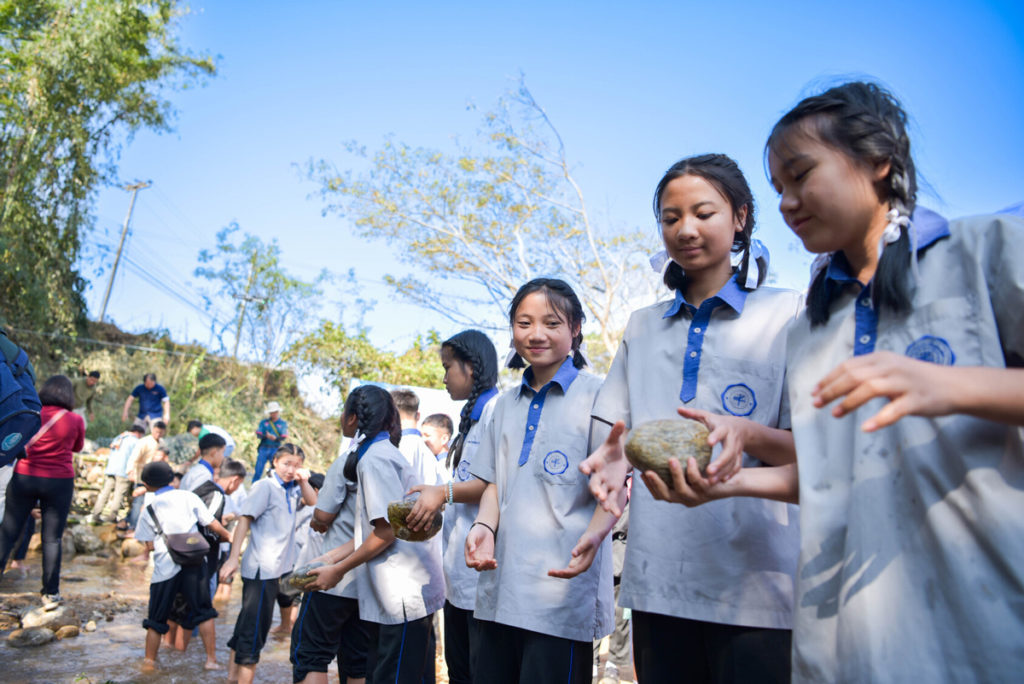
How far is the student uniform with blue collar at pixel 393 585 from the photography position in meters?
3.22

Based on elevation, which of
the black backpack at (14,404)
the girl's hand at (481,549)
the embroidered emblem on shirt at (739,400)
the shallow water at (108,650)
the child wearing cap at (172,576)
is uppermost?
the embroidered emblem on shirt at (739,400)

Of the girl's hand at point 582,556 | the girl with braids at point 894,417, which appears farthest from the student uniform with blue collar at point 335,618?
the girl with braids at point 894,417

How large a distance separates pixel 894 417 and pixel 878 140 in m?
0.58

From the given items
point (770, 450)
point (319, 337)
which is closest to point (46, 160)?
point (319, 337)

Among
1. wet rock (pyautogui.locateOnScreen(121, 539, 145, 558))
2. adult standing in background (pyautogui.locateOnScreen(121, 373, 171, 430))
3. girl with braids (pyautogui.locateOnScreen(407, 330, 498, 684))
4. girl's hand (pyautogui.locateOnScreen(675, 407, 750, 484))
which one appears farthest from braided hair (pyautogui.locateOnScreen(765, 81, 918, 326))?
adult standing in background (pyautogui.locateOnScreen(121, 373, 171, 430))

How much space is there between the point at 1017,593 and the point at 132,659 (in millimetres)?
6064

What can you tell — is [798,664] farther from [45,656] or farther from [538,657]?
[45,656]

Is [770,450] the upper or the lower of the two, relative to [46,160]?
lower

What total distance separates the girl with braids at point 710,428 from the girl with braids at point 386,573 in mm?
1701

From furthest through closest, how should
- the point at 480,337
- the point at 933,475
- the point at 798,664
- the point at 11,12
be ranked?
the point at 11,12, the point at 480,337, the point at 798,664, the point at 933,475

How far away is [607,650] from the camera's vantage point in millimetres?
5883

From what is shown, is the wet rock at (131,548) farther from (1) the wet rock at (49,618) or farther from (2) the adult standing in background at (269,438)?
(1) the wet rock at (49,618)

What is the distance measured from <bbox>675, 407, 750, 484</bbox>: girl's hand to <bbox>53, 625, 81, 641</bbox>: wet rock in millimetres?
6208

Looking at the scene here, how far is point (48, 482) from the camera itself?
6301mm
